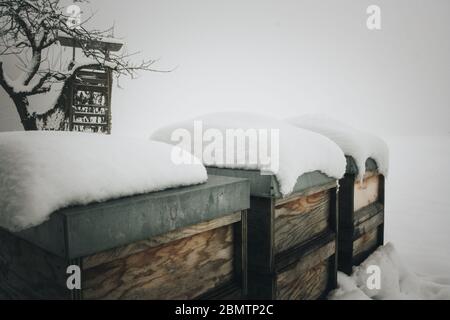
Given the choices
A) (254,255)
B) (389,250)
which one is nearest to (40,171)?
(254,255)

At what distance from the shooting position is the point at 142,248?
160 cm

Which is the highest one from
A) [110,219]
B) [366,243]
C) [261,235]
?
[110,219]

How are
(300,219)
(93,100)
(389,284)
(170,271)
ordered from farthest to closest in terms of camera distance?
1. (93,100)
2. (389,284)
3. (300,219)
4. (170,271)

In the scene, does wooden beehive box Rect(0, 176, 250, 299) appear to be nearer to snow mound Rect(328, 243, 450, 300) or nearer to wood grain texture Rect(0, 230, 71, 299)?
wood grain texture Rect(0, 230, 71, 299)

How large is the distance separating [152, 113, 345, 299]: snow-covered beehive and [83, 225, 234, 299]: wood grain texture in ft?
0.96

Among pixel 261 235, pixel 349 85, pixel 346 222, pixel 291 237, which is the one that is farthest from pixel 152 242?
pixel 349 85

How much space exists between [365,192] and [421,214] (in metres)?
5.05

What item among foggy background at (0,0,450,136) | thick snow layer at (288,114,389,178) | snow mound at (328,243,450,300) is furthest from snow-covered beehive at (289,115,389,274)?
foggy background at (0,0,450,136)

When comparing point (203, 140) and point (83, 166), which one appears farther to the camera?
point (203, 140)

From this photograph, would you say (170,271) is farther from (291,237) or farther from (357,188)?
(357,188)

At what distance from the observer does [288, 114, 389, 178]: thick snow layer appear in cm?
357

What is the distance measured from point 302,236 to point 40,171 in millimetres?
2037
